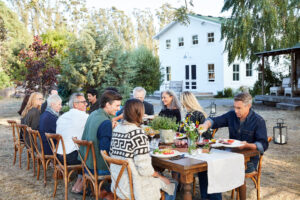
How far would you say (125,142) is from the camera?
277 cm

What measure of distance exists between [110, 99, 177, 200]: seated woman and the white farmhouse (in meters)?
19.7

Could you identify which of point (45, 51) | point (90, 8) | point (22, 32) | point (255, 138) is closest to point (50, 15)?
point (22, 32)

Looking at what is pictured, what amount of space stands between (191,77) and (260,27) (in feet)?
31.4

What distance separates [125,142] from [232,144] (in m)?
1.39

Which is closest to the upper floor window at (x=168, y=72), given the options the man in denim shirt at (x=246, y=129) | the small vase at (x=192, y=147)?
the man in denim shirt at (x=246, y=129)

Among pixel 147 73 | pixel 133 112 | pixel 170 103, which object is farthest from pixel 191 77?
pixel 133 112

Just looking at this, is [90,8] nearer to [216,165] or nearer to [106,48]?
[106,48]

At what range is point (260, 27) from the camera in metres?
16.2

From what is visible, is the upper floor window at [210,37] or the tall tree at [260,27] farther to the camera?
the upper floor window at [210,37]

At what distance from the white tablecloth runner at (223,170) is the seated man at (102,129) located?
3.24 feet

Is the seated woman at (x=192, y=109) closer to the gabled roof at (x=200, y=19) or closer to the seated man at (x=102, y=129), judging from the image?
the seated man at (x=102, y=129)

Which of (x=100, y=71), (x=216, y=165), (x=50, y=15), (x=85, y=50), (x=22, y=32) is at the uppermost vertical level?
(x=50, y=15)

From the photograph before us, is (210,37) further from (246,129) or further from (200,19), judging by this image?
(246,129)

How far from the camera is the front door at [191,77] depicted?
81.9 ft
